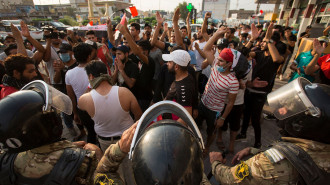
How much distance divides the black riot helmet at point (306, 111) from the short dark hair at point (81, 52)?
107 inches

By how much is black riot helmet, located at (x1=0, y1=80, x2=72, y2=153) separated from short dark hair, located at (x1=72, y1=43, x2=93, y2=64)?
1487mm

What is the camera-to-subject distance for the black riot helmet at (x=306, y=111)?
111 cm

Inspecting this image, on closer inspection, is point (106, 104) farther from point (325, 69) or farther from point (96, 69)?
point (325, 69)

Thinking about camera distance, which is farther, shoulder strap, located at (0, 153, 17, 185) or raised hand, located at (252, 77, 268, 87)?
raised hand, located at (252, 77, 268, 87)

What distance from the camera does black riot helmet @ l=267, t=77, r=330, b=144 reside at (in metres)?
1.11

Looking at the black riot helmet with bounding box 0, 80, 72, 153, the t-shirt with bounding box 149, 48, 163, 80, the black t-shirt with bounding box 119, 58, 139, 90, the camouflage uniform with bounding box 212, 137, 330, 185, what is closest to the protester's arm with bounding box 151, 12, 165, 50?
the t-shirt with bounding box 149, 48, 163, 80

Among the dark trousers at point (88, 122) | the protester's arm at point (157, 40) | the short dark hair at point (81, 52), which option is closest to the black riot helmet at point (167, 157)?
the dark trousers at point (88, 122)

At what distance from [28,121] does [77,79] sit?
5.50ft

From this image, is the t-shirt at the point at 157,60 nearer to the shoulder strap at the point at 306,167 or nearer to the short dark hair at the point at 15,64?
the short dark hair at the point at 15,64

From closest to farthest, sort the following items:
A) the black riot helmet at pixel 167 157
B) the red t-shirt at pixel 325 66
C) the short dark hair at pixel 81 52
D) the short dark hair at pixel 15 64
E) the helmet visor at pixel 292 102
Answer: the black riot helmet at pixel 167 157 → the helmet visor at pixel 292 102 → the short dark hair at pixel 15 64 → the short dark hair at pixel 81 52 → the red t-shirt at pixel 325 66

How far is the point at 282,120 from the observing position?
1.35m

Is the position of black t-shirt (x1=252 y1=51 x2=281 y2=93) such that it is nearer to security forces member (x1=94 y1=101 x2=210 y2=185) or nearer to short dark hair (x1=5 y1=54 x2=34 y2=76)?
security forces member (x1=94 y1=101 x2=210 y2=185)

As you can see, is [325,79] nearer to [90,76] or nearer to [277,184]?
[277,184]

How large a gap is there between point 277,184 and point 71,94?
A: 3028mm
